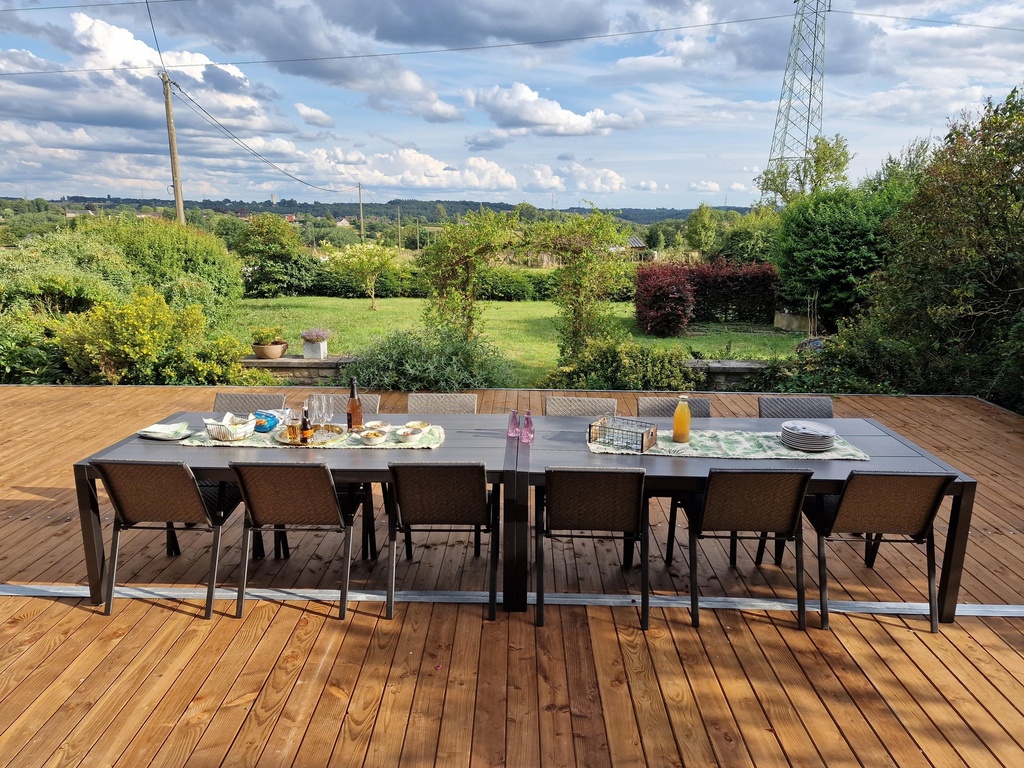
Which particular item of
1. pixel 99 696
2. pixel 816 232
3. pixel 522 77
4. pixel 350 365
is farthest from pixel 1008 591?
pixel 522 77

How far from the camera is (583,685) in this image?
8.15ft

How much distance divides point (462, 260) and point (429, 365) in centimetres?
161

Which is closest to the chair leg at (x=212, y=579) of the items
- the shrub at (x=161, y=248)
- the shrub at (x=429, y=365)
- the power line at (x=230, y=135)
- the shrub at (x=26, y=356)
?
the shrub at (x=429, y=365)

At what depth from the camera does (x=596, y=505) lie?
109 inches

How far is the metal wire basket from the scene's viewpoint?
306 centimetres

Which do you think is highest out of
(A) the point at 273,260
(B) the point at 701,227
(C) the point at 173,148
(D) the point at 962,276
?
Result: (C) the point at 173,148

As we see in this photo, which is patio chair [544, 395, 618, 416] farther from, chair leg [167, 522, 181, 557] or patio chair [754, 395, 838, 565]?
chair leg [167, 522, 181, 557]

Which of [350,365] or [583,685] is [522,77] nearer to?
[350,365]

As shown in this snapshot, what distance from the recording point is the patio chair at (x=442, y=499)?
108 inches

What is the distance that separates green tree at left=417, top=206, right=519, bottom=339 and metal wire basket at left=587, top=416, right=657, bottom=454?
16.1 feet

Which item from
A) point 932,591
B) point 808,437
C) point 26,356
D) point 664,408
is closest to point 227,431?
point 664,408

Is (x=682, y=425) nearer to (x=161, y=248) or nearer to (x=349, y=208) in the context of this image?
(x=161, y=248)

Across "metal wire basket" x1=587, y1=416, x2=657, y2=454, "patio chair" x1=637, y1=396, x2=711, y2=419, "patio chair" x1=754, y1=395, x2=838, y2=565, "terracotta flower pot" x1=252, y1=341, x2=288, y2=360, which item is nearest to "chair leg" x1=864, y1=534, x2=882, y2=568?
"patio chair" x1=754, y1=395, x2=838, y2=565

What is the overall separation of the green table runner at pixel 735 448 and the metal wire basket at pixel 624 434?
3 centimetres
